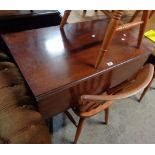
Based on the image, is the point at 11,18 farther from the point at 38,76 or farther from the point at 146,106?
the point at 146,106

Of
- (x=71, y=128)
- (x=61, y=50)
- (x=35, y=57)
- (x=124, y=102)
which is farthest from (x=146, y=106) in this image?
(x=35, y=57)

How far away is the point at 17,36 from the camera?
0.95 meters

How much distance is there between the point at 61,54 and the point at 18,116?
0.36 meters

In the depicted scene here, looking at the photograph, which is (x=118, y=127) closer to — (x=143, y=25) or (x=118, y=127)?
(x=118, y=127)

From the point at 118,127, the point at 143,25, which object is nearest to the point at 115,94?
the point at 143,25

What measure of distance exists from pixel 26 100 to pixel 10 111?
0.30ft

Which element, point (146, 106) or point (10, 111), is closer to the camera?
point (10, 111)

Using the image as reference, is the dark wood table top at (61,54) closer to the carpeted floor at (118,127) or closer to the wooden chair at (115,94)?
the wooden chair at (115,94)

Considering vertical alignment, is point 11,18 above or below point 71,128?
above

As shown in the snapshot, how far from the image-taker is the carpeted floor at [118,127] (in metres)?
1.29

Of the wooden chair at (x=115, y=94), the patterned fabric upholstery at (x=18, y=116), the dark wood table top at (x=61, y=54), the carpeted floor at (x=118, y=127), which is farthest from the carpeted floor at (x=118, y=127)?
the dark wood table top at (x=61, y=54)

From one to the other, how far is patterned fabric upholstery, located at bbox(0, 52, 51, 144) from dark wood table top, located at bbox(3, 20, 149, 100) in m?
0.14

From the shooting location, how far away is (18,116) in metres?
0.82

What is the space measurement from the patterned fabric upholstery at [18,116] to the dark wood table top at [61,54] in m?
0.14
